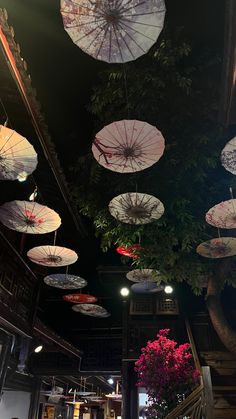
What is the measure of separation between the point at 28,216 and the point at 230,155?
10.6ft

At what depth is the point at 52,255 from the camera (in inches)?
259

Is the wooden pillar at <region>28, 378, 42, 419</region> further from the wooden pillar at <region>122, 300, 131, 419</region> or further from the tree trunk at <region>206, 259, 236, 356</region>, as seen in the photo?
the tree trunk at <region>206, 259, 236, 356</region>

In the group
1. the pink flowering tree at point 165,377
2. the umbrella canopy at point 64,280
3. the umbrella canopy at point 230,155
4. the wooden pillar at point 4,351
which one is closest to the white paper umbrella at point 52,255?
the umbrella canopy at point 64,280

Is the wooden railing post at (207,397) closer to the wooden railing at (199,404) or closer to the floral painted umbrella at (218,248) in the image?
the wooden railing at (199,404)

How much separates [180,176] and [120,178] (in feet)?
3.30

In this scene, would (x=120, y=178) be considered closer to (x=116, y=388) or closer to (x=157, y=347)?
(x=157, y=347)

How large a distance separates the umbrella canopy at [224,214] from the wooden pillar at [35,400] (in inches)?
440

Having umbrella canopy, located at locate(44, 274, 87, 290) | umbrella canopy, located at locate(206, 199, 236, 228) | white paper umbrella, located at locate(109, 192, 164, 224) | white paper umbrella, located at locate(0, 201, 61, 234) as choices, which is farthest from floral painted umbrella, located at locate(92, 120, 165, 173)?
umbrella canopy, located at locate(44, 274, 87, 290)

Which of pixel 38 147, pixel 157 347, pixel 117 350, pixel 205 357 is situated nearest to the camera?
pixel 38 147

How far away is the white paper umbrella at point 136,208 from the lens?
472 centimetres

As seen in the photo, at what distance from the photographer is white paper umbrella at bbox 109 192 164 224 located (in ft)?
15.5

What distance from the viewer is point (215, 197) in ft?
17.5

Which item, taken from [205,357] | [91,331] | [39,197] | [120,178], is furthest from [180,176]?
[91,331]

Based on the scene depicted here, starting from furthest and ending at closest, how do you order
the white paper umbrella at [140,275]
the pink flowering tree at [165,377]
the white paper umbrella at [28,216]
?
1. the white paper umbrella at [140,275]
2. the pink flowering tree at [165,377]
3. the white paper umbrella at [28,216]
